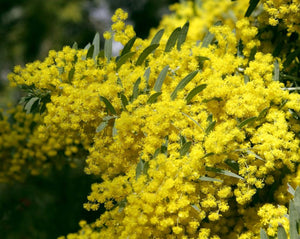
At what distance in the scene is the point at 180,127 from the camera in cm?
121

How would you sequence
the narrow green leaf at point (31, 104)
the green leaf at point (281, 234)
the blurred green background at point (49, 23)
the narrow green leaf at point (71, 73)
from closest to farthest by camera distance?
the green leaf at point (281, 234)
the narrow green leaf at point (71, 73)
the narrow green leaf at point (31, 104)
the blurred green background at point (49, 23)

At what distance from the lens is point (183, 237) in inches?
44.9

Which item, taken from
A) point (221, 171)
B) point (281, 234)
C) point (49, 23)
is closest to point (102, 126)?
point (221, 171)

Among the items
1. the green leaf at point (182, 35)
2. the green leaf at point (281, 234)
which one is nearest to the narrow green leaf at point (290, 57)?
the green leaf at point (182, 35)

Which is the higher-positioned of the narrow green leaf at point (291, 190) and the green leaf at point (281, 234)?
the narrow green leaf at point (291, 190)

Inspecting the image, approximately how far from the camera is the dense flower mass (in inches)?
45.1

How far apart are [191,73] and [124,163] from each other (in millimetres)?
394

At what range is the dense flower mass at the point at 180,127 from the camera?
115 centimetres

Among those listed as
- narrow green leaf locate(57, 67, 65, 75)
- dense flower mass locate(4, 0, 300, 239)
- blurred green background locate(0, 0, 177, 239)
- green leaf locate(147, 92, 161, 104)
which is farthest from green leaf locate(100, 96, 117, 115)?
blurred green background locate(0, 0, 177, 239)

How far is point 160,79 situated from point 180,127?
20 centimetres

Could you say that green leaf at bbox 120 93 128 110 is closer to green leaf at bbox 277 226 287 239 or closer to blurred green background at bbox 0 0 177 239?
green leaf at bbox 277 226 287 239

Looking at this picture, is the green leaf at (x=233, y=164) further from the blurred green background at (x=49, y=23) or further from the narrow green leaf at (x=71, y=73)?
the blurred green background at (x=49, y=23)

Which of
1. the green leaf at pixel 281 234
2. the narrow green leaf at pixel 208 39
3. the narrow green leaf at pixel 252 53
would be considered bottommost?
the green leaf at pixel 281 234

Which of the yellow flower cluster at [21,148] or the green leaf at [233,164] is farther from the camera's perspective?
the yellow flower cluster at [21,148]
